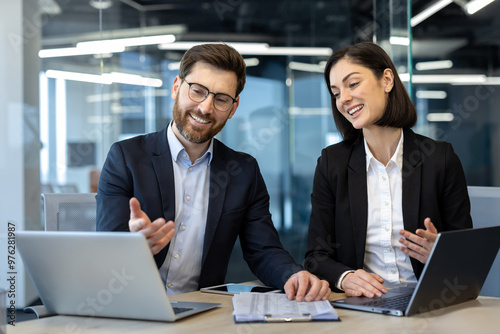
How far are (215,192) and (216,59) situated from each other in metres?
0.51

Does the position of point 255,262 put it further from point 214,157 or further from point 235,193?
point 214,157

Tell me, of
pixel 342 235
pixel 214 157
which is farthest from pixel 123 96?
pixel 342 235

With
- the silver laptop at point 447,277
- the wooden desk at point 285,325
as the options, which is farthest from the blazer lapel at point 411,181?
the wooden desk at point 285,325

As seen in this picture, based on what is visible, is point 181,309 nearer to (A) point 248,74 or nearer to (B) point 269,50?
(A) point 248,74

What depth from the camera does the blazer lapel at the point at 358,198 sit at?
2.01 meters

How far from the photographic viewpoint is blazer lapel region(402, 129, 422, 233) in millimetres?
1985

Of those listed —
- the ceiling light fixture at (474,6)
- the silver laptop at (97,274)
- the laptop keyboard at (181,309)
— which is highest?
the ceiling light fixture at (474,6)

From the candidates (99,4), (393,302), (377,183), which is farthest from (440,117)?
(99,4)

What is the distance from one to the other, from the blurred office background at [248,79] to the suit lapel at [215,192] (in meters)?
1.36

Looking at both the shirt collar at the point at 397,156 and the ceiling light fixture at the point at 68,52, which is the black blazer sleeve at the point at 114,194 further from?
the ceiling light fixture at the point at 68,52

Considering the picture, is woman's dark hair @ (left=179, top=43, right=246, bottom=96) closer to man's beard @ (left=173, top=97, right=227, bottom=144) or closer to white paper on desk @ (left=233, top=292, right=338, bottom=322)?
man's beard @ (left=173, top=97, right=227, bottom=144)

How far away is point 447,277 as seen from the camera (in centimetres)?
145

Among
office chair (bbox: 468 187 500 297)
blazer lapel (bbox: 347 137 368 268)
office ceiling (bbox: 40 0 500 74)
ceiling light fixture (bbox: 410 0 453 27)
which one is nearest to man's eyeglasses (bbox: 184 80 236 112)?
blazer lapel (bbox: 347 137 368 268)

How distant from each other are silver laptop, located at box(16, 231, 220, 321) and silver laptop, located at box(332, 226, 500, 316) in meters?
0.53
